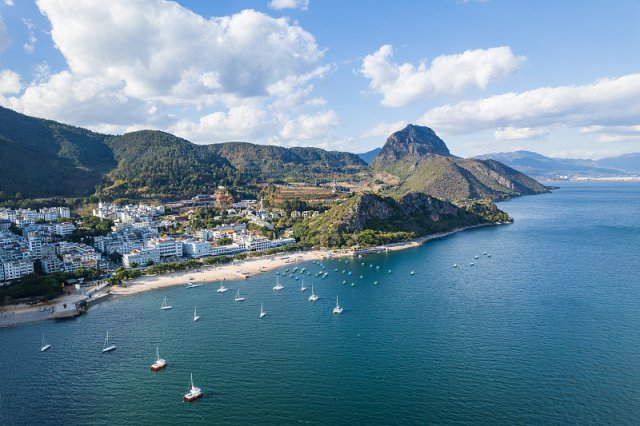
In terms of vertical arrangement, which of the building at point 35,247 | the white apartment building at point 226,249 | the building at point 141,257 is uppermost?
the building at point 35,247

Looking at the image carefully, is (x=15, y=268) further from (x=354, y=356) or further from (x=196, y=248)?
(x=354, y=356)

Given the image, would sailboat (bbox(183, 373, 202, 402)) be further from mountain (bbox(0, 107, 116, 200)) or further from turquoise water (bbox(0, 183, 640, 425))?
mountain (bbox(0, 107, 116, 200))

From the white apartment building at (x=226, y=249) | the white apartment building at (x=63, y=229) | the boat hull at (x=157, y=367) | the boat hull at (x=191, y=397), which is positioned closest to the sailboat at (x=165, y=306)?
the boat hull at (x=157, y=367)

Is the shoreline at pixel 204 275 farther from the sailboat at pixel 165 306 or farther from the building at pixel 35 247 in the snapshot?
the building at pixel 35 247

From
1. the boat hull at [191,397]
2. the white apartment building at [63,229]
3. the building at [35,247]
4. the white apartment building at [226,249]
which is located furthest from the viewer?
the white apartment building at [63,229]

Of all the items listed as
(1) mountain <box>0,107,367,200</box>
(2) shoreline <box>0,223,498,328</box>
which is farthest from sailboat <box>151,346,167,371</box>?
(1) mountain <box>0,107,367,200</box>

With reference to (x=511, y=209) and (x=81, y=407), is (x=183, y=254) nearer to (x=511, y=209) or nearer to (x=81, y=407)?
(x=81, y=407)

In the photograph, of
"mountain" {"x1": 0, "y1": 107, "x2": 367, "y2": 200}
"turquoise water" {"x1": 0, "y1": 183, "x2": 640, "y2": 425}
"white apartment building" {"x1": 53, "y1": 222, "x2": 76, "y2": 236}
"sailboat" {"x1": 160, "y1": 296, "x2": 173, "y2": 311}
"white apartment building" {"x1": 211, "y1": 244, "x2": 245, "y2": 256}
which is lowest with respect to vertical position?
"turquoise water" {"x1": 0, "y1": 183, "x2": 640, "y2": 425}
